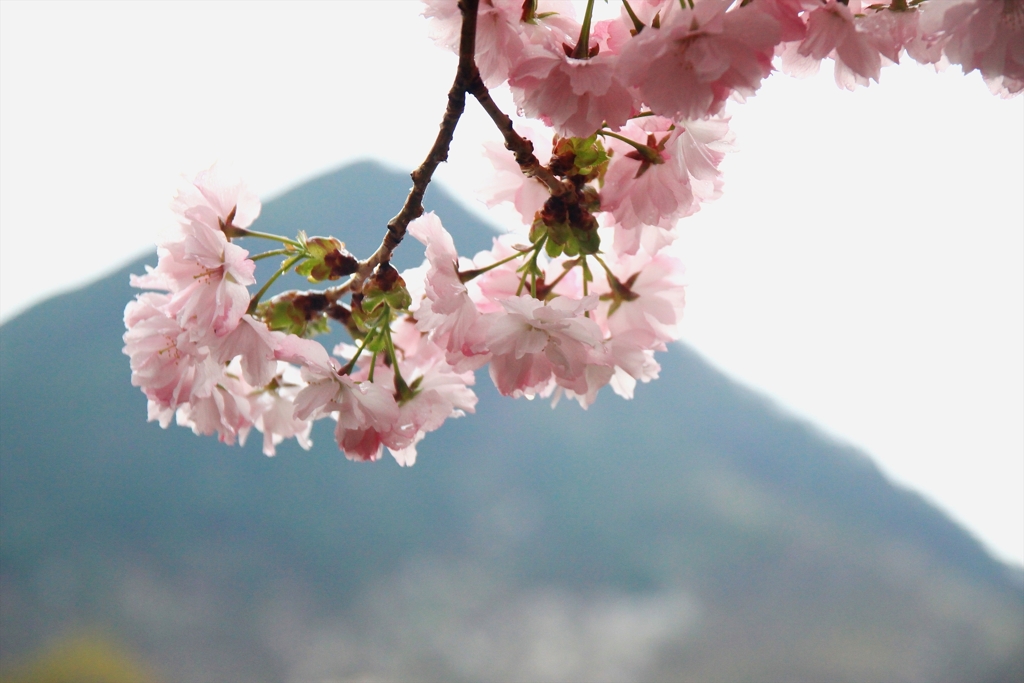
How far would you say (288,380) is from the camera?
0.61 m

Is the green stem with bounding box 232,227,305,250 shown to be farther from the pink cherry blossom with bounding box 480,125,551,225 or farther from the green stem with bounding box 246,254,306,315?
the pink cherry blossom with bounding box 480,125,551,225

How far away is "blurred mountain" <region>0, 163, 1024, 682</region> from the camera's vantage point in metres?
1.18

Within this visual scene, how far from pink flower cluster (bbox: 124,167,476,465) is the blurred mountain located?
84 centimetres

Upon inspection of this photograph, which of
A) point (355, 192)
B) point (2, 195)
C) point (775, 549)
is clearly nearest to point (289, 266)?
point (2, 195)

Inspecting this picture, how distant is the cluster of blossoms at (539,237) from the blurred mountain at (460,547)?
84 centimetres

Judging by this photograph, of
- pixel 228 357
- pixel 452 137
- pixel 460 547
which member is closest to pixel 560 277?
pixel 452 137

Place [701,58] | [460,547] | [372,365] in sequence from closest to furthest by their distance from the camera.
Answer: [701,58], [372,365], [460,547]

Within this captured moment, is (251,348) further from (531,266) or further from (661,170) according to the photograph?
(661,170)

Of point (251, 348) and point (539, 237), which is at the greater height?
point (539, 237)

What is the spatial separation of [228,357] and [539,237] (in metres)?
0.24

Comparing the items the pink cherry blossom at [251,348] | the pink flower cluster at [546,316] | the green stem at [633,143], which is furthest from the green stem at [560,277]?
the pink cherry blossom at [251,348]

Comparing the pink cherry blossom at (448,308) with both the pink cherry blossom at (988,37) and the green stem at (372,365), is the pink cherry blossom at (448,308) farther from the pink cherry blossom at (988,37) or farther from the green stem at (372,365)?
the pink cherry blossom at (988,37)

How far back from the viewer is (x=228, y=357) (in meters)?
0.44

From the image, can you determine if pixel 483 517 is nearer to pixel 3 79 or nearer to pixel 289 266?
pixel 289 266
